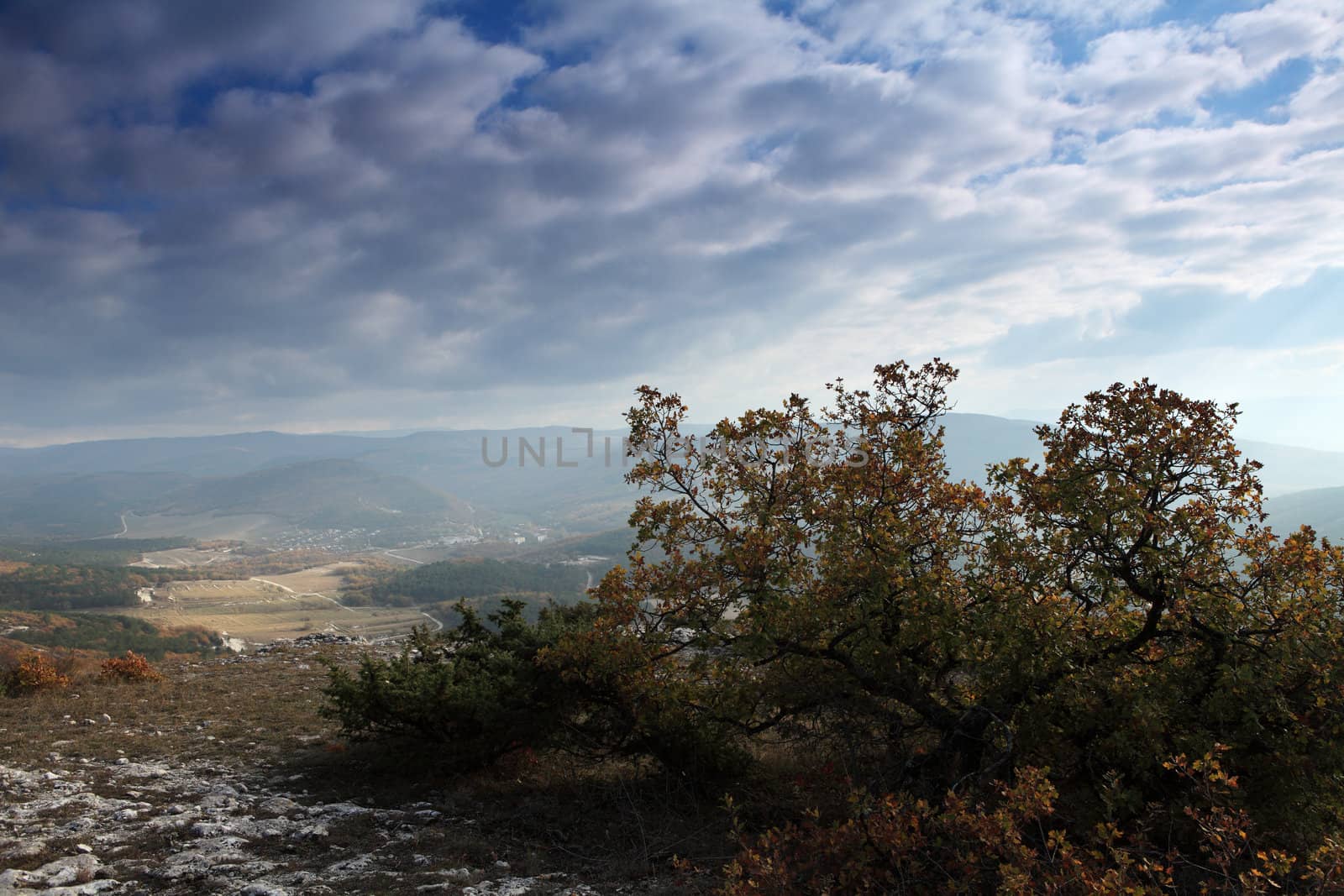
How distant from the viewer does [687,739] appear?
9695 mm

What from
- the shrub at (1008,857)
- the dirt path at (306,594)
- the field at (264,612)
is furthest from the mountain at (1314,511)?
the dirt path at (306,594)

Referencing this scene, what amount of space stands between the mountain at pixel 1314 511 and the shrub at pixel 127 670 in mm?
122453

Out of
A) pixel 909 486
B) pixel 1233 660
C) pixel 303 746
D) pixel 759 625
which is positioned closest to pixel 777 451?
pixel 909 486

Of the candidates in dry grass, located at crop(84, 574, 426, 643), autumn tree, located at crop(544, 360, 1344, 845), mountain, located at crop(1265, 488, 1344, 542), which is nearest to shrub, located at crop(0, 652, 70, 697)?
autumn tree, located at crop(544, 360, 1344, 845)

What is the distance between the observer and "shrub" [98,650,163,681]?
1717 centimetres

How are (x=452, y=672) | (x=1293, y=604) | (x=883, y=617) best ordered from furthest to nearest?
(x=452, y=672) → (x=883, y=617) → (x=1293, y=604)

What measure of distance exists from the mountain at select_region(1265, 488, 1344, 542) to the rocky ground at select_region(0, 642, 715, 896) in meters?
119

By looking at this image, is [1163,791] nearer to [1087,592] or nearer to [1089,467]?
[1087,592]

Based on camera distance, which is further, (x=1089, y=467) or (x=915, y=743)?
(x=915, y=743)

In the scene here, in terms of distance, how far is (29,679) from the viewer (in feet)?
50.7

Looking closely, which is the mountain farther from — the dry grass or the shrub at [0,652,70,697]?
the dry grass

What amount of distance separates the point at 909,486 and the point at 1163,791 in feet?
14.7

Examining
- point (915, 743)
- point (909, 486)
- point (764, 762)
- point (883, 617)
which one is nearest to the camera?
point (883, 617)

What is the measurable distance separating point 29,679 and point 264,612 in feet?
474
